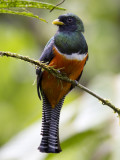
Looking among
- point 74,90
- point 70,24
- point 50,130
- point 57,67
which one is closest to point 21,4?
point 57,67

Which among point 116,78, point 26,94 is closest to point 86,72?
point 26,94

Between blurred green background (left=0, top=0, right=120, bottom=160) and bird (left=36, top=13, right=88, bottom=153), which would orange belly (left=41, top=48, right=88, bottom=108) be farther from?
blurred green background (left=0, top=0, right=120, bottom=160)

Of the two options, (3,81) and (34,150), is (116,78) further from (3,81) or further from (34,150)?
(3,81)

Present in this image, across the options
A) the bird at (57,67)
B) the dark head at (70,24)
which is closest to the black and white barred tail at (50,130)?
the bird at (57,67)

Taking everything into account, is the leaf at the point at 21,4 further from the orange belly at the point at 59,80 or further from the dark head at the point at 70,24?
the dark head at the point at 70,24

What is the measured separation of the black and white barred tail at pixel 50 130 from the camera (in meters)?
2.91

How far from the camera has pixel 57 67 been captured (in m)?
2.94

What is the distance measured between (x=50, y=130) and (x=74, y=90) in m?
2.94

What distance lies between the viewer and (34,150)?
129 inches

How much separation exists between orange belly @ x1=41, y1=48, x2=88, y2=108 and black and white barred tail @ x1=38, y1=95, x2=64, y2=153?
5 cm

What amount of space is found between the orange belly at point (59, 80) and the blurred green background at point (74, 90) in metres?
0.27

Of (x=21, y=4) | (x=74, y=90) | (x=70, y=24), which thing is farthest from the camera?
(x=74, y=90)

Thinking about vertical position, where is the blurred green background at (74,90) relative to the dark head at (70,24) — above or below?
below

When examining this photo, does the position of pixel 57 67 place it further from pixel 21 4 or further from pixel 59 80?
pixel 21 4
